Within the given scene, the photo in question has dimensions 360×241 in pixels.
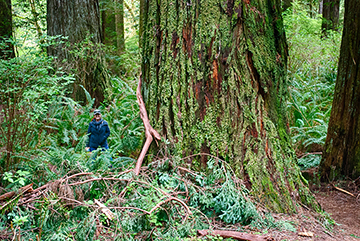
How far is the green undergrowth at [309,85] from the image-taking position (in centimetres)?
539

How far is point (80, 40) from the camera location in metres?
7.06

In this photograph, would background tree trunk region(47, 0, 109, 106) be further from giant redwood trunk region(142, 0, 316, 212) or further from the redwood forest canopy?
giant redwood trunk region(142, 0, 316, 212)

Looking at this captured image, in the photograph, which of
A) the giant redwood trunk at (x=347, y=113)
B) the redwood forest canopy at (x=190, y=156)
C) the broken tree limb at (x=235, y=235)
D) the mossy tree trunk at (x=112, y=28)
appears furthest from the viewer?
the mossy tree trunk at (x=112, y=28)

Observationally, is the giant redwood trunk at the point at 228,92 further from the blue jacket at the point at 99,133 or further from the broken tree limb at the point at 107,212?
the blue jacket at the point at 99,133

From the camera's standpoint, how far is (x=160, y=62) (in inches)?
107

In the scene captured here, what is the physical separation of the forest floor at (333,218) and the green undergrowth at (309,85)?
891mm

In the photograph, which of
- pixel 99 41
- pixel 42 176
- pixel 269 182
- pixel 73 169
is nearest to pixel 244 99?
pixel 269 182

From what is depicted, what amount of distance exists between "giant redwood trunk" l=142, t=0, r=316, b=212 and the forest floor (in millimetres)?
166

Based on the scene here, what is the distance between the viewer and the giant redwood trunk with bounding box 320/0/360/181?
407 cm

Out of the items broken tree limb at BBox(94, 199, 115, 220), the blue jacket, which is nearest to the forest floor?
broken tree limb at BBox(94, 199, 115, 220)

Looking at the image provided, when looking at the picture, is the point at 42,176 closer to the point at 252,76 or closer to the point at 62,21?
the point at 252,76

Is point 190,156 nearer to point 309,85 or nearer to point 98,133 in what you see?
point 98,133

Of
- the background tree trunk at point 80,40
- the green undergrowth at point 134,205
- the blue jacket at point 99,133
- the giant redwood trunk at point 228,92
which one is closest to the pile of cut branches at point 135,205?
the green undergrowth at point 134,205

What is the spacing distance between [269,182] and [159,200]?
3.32ft
